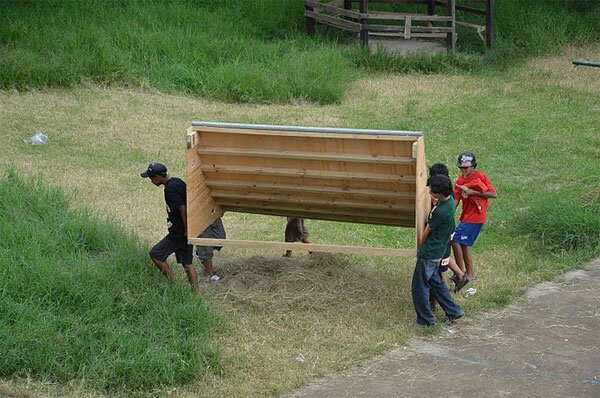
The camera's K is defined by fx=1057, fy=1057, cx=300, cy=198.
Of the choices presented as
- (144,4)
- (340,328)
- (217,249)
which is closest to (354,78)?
(144,4)

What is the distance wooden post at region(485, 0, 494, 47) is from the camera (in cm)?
1862

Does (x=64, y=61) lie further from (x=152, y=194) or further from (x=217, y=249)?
(x=217, y=249)

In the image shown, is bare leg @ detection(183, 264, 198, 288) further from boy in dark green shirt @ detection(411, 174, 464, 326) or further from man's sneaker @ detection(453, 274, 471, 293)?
man's sneaker @ detection(453, 274, 471, 293)

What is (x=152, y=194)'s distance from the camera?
11430mm

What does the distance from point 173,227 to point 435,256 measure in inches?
83.6

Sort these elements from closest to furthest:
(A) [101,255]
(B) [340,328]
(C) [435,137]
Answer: (B) [340,328] → (A) [101,255] → (C) [435,137]

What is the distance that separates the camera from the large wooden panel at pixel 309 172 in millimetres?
8109

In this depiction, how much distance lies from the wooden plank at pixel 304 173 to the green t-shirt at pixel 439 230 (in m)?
0.53

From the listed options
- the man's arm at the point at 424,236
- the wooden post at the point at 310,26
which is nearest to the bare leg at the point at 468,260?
the man's arm at the point at 424,236

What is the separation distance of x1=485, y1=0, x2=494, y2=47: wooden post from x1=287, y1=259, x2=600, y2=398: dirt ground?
10783 mm

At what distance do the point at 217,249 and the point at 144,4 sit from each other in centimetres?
1052

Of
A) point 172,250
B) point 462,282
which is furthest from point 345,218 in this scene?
point 172,250

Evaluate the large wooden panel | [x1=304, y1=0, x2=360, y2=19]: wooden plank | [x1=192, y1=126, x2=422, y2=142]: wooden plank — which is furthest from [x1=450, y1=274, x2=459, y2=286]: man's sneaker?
[x1=304, y1=0, x2=360, y2=19]: wooden plank

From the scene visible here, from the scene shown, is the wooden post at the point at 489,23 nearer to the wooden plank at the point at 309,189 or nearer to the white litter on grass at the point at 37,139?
the white litter on grass at the point at 37,139
